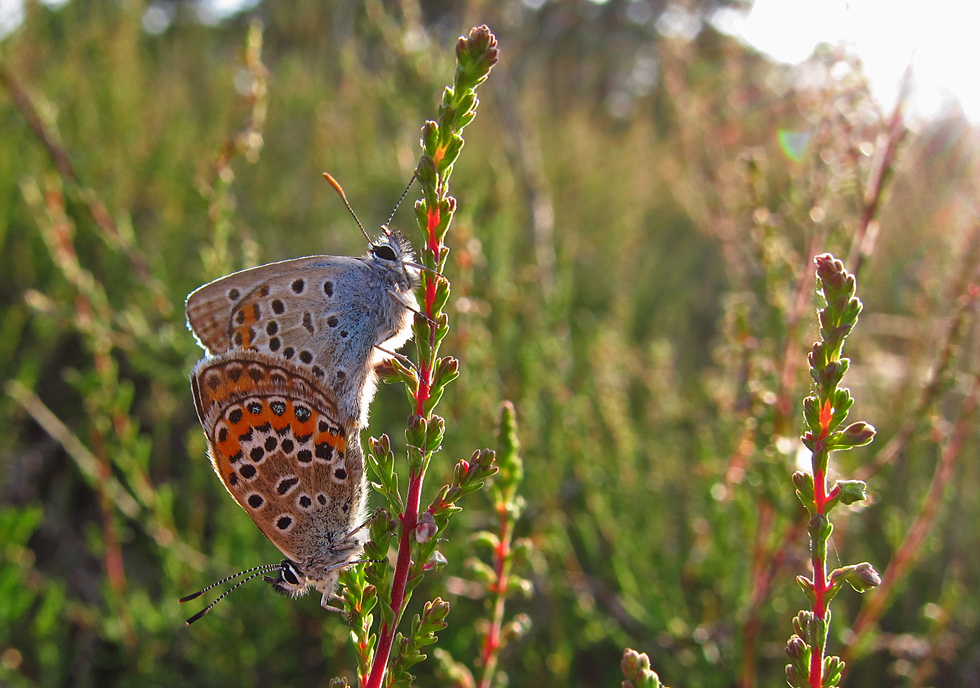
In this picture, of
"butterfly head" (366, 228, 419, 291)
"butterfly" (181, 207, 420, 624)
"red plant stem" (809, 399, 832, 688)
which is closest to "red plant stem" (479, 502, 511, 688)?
"butterfly" (181, 207, 420, 624)

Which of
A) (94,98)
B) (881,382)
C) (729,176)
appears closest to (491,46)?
(729,176)

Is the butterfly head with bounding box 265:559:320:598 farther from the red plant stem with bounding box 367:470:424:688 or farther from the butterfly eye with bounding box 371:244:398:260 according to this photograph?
the butterfly eye with bounding box 371:244:398:260

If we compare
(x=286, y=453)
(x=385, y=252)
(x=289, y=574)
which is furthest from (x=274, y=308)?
(x=289, y=574)

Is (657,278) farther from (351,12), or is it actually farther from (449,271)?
(351,12)

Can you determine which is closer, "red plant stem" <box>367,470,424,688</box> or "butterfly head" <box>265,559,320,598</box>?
"red plant stem" <box>367,470,424,688</box>

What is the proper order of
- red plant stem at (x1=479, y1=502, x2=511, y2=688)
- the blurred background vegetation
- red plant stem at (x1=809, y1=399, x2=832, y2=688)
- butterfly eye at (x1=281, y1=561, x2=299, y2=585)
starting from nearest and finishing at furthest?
1. red plant stem at (x1=809, y1=399, x2=832, y2=688)
2. red plant stem at (x1=479, y1=502, x2=511, y2=688)
3. butterfly eye at (x1=281, y1=561, x2=299, y2=585)
4. the blurred background vegetation

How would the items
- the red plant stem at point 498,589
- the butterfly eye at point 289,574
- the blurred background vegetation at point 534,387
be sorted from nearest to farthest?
the red plant stem at point 498,589
the butterfly eye at point 289,574
the blurred background vegetation at point 534,387

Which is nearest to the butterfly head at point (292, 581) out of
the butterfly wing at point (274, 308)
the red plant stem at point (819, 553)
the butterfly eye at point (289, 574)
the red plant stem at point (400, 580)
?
the butterfly eye at point (289, 574)

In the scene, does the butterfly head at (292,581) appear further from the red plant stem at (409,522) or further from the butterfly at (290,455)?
the red plant stem at (409,522)
